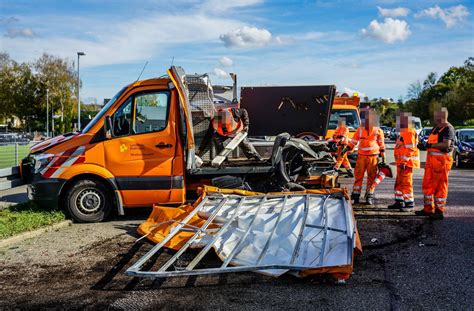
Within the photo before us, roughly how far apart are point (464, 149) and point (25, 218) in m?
15.4

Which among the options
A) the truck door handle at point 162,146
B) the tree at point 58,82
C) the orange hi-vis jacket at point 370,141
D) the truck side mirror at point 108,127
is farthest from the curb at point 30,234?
the tree at point 58,82

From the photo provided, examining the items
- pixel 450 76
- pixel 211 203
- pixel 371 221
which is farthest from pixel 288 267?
pixel 450 76

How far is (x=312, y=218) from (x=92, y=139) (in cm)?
400

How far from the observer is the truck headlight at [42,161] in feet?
25.9

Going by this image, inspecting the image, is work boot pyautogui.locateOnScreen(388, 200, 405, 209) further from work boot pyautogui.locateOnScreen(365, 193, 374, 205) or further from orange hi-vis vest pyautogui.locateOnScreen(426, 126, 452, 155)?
orange hi-vis vest pyautogui.locateOnScreen(426, 126, 452, 155)

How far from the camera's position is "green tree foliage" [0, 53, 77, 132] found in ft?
175

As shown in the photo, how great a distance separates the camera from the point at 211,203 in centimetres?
704

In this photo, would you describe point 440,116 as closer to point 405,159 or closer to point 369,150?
point 405,159

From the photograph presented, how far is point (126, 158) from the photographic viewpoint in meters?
7.89

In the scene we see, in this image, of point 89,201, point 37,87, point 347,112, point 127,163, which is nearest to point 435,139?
point 127,163

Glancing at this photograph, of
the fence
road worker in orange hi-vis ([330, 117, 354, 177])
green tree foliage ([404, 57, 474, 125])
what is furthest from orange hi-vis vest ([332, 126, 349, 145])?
green tree foliage ([404, 57, 474, 125])

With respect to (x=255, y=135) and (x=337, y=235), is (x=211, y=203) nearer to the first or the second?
(x=337, y=235)

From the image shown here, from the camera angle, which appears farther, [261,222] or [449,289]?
[261,222]

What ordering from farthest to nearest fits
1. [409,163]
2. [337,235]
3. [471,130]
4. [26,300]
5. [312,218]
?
[471,130] → [409,163] → [312,218] → [337,235] → [26,300]
